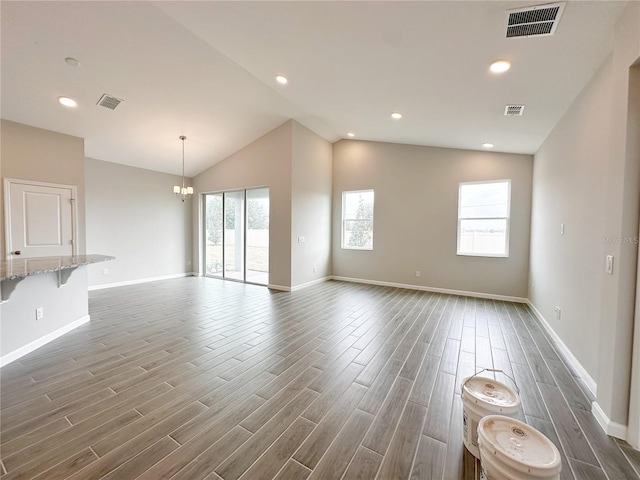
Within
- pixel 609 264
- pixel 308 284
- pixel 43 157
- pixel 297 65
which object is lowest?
pixel 308 284

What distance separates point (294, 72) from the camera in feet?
11.7

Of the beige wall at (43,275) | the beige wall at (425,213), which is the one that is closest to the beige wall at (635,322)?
the beige wall at (425,213)

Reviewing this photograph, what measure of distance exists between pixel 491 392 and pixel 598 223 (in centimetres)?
183

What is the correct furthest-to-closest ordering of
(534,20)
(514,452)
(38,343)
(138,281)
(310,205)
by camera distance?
(138,281), (310,205), (38,343), (534,20), (514,452)

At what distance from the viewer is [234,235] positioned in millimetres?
6922

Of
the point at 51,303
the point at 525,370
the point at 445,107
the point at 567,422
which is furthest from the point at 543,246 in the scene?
the point at 51,303

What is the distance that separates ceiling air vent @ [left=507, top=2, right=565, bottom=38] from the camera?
184cm

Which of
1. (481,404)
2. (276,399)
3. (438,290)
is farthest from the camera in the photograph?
(438,290)

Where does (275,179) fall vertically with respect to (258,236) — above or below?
above

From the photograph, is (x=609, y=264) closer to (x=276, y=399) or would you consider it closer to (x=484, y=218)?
(x=276, y=399)

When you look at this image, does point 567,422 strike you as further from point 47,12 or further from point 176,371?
point 47,12

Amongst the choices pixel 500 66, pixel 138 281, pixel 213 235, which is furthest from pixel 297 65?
pixel 138 281

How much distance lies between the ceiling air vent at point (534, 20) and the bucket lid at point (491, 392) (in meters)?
2.55

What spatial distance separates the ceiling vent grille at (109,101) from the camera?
3.83m
